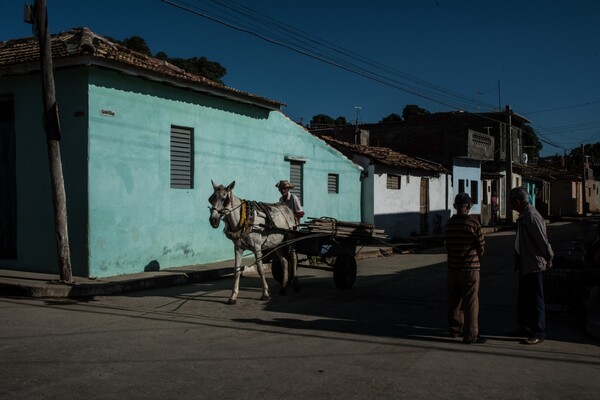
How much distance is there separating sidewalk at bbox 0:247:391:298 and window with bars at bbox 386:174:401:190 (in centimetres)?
1214

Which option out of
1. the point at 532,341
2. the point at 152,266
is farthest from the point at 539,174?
the point at 532,341

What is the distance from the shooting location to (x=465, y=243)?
6.44 meters

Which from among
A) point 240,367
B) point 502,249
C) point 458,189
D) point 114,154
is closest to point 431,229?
point 458,189

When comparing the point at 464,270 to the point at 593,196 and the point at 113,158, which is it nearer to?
the point at 113,158

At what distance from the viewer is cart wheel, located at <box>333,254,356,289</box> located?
10.1 m

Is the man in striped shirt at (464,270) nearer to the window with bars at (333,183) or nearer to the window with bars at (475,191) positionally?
the window with bars at (333,183)

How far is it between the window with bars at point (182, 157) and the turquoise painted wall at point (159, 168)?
0.52 feet

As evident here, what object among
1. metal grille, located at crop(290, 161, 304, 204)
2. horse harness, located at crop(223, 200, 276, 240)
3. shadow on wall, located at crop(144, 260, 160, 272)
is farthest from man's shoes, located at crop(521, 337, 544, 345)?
metal grille, located at crop(290, 161, 304, 204)

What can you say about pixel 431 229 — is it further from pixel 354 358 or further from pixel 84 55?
pixel 354 358

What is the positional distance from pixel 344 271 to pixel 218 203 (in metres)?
2.97

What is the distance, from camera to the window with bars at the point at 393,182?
23.3 m

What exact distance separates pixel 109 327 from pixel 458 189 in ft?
87.7

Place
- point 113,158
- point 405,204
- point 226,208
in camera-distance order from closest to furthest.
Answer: point 226,208 → point 113,158 → point 405,204

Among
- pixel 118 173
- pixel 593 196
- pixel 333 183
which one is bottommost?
pixel 118 173
